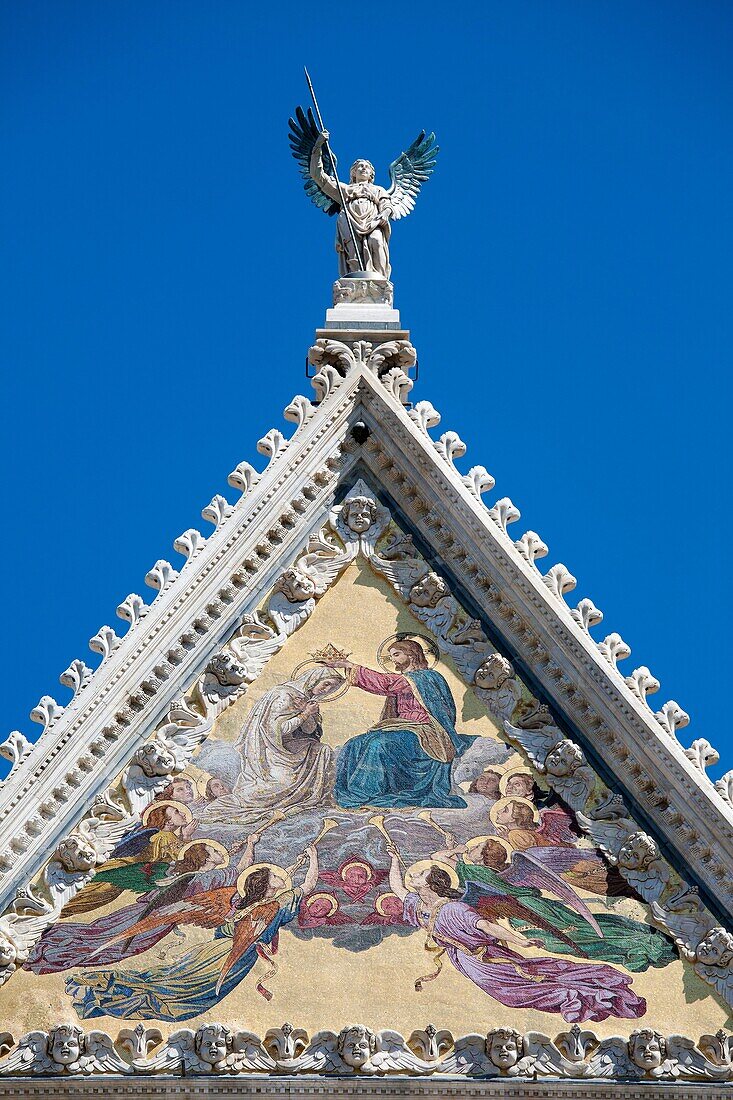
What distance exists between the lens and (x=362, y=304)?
44.3 ft

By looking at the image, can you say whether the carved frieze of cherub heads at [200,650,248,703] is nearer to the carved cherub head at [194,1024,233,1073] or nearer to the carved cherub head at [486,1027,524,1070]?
the carved cherub head at [194,1024,233,1073]

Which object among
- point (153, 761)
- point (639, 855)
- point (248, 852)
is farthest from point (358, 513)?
point (639, 855)

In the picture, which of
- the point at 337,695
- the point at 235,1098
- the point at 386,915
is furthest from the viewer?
the point at 337,695

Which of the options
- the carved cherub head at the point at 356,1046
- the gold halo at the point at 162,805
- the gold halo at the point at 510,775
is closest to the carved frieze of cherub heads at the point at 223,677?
the gold halo at the point at 162,805

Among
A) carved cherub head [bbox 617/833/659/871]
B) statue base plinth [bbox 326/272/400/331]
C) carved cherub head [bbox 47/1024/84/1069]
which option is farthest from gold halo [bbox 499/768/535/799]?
statue base plinth [bbox 326/272/400/331]

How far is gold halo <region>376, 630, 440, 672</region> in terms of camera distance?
12.3m

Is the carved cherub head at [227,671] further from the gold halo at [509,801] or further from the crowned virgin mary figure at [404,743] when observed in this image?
the gold halo at [509,801]

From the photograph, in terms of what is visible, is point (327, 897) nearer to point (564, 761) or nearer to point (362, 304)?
point (564, 761)

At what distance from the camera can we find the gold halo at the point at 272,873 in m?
11.4

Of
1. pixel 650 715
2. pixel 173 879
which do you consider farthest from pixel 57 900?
pixel 650 715

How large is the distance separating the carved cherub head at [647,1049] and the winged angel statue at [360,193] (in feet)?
15.8

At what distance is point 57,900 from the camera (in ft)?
37.3

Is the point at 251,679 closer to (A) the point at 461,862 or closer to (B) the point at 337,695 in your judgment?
(B) the point at 337,695

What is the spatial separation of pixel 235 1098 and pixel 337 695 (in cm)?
233
